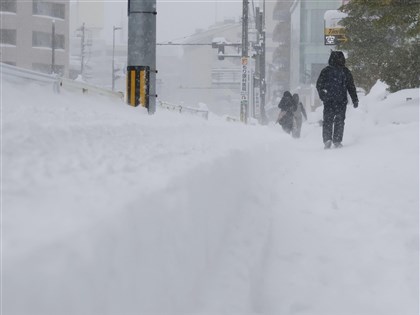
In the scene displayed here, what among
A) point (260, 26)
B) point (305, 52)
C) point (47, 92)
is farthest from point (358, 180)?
point (305, 52)

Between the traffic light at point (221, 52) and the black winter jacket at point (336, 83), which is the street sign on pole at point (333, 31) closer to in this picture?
the traffic light at point (221, 52)

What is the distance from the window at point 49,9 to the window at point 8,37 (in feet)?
A: 9.80

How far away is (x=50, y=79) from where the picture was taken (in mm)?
6254

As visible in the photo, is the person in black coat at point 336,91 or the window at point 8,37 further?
the window at point 8,37

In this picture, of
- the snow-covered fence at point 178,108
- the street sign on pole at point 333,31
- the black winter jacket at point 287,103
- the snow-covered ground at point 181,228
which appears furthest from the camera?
the street sign on pole at point 333,31

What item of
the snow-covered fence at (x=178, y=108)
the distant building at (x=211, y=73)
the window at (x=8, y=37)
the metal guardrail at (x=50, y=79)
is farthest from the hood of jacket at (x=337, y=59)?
A: the distant building at (x=211, y=73)

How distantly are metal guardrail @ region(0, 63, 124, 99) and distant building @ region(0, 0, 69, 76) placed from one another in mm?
37512

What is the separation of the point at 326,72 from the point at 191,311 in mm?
7016

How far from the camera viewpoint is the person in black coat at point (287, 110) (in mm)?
15469

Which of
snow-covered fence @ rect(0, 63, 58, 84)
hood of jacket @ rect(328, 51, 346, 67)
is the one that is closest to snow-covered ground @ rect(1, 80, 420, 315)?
snow-covered fence @ rect(0, 63, 58, 84)

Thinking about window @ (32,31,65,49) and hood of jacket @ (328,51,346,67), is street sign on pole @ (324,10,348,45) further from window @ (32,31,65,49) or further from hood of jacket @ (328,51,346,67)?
window @ (32,31,65,49)

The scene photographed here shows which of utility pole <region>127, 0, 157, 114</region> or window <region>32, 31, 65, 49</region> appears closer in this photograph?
utility pole <region>127, 0, 157, 114</region>

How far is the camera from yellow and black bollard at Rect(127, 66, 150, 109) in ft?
28.7

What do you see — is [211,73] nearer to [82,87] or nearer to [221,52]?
[221,52]
